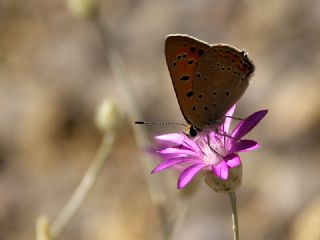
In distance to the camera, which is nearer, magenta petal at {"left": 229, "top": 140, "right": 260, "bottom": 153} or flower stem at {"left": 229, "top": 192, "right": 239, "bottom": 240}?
flower stem at {"left": 229, "top": 192, "right": 239, "bottom": 240}

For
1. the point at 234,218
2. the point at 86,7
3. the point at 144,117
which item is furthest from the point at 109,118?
the point at 144,117

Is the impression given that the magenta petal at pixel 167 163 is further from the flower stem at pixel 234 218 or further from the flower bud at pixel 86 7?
the flower bud at pixel 86 7

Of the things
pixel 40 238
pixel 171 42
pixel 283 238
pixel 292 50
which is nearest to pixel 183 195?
pixel 40 238

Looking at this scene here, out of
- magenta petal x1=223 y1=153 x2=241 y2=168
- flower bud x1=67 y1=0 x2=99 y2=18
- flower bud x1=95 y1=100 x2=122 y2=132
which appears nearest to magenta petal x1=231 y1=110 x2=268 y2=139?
magenta petal x1=223 y1=153 x2=241 y2=168

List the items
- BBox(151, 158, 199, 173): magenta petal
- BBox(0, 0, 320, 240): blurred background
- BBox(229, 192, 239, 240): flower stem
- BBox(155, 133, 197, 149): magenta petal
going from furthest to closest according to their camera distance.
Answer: BBox(0, 0, 320, 240): blurred background → BBox(155, 133, 197, 149): magenta petal → BBox(151, 158, 199, 173): magenta petal → BBox(229, 192, 239, 240): flower stem

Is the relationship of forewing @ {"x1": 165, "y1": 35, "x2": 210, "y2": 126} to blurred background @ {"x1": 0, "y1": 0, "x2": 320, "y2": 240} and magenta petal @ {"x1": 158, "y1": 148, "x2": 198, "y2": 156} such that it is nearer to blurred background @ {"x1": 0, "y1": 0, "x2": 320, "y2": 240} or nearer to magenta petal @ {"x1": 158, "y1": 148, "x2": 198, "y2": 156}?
magenta petal @ {"x1": 158, "y1": 148, "x2": 198, "y2": 156}

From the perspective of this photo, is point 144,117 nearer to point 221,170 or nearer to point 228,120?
point 228,120

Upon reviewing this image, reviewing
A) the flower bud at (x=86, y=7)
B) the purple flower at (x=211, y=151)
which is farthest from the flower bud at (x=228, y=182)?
the flower bud at (x=86, y=7)
